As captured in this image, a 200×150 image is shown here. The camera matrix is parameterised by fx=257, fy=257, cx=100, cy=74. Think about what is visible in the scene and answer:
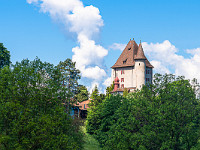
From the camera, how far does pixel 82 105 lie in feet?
247

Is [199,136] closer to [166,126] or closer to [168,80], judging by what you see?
[166,126]

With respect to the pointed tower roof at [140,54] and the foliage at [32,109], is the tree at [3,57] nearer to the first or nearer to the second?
the foliage at [32,109]

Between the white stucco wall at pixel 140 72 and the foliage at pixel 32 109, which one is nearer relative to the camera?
the foliage at pixel 32 109

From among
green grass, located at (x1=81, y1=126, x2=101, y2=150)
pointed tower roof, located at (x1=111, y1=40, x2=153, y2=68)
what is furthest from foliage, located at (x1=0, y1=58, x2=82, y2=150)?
pointed tower roof, located at (x1=111, y1=40, x2=153, y2=68)

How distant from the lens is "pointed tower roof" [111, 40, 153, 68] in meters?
103

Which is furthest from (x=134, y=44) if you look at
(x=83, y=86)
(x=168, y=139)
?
(x=168, y=139)

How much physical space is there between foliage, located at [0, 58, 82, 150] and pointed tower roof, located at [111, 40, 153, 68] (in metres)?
81.6

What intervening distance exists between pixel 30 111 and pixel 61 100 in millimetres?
3629

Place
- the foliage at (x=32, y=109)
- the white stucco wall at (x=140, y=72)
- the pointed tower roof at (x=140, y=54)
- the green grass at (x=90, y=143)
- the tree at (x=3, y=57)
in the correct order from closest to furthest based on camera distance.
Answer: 1. the foliage at (x=32, y=109)
2. the green grass at (x=90, y=143)
3. the tree at (x=3, y=57)
4. the white stucco wall at (x=140, y=72)
5. the pointed tower roof at (x=140, y=54)

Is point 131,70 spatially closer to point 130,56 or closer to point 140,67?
point 140,67

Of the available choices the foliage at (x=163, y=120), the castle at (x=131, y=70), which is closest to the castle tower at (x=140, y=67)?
the castle at (x=131, y=70)

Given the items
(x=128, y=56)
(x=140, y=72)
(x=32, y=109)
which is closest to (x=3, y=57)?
(x=32, y=109)

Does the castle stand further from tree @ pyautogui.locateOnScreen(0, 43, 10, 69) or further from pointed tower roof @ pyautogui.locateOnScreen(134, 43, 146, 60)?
tree @ pyautogui.locateOnScreen(0, 43, 10, 69)

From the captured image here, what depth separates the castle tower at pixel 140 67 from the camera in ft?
330
